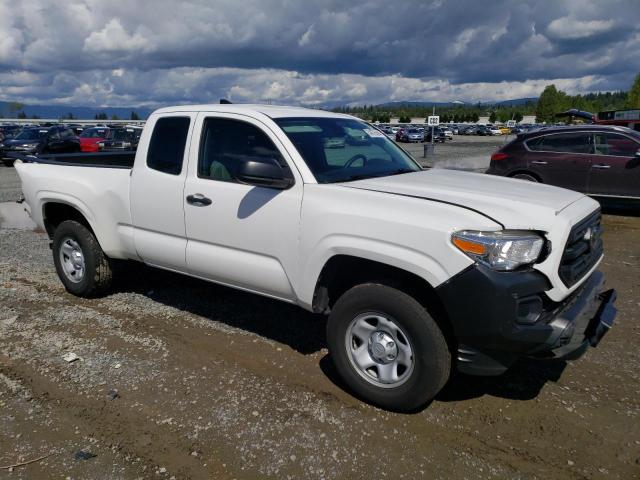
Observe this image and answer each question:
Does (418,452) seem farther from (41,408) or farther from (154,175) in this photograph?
(154,175)

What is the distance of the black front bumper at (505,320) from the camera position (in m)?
2.84

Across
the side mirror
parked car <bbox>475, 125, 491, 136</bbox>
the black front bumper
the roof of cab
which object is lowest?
parked car <bbox>475, 125, 491, 136</bbox>

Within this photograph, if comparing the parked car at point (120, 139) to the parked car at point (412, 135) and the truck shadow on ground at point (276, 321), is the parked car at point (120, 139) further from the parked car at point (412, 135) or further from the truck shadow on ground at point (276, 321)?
Answer: the parked car at point (412, 135)

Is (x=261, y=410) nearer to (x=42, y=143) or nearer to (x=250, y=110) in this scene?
(x=250, y=110)

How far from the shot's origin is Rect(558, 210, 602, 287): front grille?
310 centimetres

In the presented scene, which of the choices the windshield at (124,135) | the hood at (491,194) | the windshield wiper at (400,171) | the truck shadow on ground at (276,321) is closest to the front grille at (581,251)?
the hood at (491,194)

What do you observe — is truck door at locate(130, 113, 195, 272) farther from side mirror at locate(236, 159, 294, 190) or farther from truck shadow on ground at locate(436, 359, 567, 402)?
truck shadow on ground at locate(436, 359, 567, 402)

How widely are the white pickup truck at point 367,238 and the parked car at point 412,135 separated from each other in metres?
46.6

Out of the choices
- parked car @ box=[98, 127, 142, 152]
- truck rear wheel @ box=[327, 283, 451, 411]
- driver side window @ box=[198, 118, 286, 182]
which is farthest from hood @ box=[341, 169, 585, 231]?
parked car @ box=[98, 127, 142, 152]

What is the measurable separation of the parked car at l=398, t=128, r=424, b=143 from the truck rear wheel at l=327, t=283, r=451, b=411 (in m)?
48.2

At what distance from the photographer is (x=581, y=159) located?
9930mm

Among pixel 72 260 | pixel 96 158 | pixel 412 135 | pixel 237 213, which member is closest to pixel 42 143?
pixel 96 158

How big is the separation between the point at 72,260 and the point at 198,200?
215 centimetres

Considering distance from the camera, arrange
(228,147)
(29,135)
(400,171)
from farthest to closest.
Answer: (29,135) → (400,171) → (228,147)
